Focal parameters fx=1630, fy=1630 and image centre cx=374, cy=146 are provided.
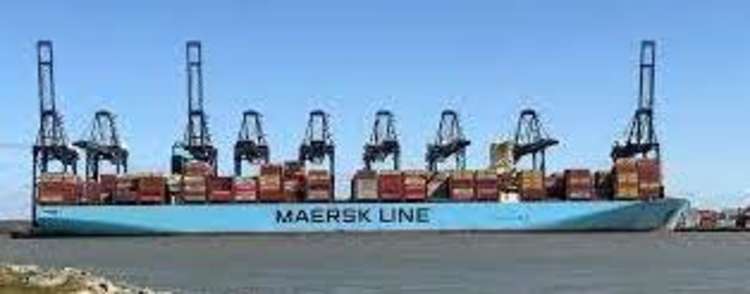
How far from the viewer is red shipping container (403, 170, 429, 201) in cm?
13625

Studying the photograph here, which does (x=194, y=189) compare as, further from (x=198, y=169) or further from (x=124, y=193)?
(x=124, y=193)

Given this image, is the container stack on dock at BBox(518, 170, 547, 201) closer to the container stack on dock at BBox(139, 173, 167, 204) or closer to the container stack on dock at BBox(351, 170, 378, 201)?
the container stack on dock at BBox(351, 170, 378, 201)

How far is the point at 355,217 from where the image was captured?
138 metres

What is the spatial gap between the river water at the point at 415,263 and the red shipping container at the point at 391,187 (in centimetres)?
344

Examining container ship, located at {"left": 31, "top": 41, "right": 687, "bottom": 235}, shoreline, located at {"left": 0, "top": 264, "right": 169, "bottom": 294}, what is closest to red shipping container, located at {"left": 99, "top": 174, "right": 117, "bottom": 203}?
container ship, located at {"left": 31, "top": 41, "right": 687, "bottom": 235}

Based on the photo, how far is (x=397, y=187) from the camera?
136 metres

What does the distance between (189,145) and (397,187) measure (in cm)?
1953

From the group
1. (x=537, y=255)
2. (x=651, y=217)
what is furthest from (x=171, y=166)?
(x=537, y=255)

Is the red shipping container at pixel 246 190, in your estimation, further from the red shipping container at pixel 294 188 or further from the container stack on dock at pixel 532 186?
the container stack on dock at pixel 532 186

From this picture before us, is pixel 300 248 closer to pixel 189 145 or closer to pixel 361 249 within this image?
pixel 361 249

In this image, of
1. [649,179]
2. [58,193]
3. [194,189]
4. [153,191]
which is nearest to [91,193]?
[58,193]

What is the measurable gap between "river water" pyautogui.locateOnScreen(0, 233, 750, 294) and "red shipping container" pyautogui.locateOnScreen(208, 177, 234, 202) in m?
3.79

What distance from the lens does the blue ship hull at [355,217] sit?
13625 cm

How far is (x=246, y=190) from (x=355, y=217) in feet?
31.3
